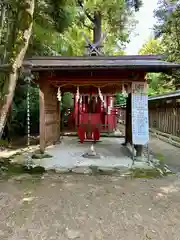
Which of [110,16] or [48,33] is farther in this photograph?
[110,16]

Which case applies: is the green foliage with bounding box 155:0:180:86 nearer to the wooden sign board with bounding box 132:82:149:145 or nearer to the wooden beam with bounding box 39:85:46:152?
the wooden sign board with bounding box 132:82:149:145

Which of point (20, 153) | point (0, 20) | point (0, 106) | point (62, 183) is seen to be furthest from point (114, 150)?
point (0, 20)

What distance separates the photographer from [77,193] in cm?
465

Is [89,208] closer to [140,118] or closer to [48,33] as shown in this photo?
[140,118]

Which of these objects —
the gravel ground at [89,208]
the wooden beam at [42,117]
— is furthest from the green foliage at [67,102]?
the gravel ground at [89,208]

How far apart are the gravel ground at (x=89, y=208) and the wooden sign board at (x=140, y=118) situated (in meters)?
1.39

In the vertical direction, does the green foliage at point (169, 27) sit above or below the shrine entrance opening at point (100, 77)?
above

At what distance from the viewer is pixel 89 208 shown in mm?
3965

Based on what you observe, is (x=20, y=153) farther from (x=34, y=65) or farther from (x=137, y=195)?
(x=137, y=195)

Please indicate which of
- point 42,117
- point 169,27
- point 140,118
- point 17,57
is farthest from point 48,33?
point 169,27

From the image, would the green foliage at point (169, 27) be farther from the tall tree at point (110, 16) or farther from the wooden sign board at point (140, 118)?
the wooden sign board at point (140, 118)

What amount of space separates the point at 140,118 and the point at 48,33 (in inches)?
187

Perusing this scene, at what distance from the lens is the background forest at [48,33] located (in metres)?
5.16

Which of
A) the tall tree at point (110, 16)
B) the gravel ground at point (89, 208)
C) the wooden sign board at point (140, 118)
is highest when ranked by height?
the tall tree at point (110, 16)
